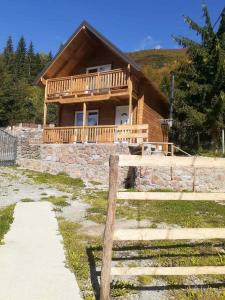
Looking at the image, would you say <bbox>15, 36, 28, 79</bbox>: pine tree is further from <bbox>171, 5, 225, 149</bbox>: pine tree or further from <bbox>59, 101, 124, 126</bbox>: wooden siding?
<bbox>171, 5, 225, 149</bbox>: pine tree

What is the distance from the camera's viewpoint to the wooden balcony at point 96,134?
18047 millimetres

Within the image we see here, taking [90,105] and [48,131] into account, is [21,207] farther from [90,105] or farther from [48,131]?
[90,105]

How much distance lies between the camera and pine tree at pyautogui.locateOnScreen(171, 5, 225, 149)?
65.1 feet

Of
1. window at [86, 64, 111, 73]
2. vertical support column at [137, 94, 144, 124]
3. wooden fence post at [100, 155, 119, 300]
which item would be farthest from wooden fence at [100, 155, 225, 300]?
window at [86, 64, 111, 73]

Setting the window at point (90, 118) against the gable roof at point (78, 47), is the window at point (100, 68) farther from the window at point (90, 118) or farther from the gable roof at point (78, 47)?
the window at point (90, 118)

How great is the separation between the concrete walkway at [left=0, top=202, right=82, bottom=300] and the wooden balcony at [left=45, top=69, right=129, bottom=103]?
13.3m

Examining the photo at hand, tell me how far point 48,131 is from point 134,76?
5805 millimetres

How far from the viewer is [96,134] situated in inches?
798

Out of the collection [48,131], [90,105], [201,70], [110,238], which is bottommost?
[110,238]

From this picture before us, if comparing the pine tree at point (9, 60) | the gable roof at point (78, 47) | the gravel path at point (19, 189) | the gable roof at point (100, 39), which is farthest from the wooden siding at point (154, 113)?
the pine tree at point (9, 60)

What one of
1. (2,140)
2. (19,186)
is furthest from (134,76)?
(19,186)

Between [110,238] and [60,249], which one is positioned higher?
[110,238]

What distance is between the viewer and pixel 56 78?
23016 millimetres

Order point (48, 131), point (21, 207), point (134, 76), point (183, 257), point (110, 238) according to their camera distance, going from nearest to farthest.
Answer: point (110, 238) → point (183, 257) → point (21, 207) → point (134, 76) → point (48, 131)
